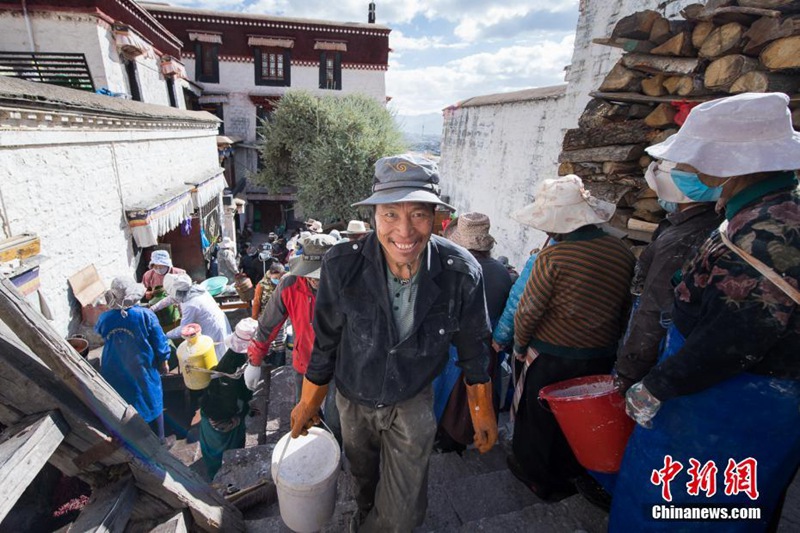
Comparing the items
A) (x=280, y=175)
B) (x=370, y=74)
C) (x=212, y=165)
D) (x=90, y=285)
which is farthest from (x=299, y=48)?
(x=90, y=285)

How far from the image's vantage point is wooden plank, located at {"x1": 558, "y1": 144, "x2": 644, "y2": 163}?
3740mm

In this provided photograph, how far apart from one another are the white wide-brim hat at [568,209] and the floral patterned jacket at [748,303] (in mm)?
878

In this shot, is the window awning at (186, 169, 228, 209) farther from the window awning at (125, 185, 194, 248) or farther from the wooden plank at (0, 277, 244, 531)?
the wooden plank at (0, 277, 244, 531)

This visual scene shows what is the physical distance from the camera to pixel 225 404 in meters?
3.85

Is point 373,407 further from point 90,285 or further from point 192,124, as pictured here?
point 192,124

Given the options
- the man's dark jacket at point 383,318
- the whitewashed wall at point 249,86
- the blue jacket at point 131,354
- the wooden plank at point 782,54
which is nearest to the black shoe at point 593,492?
the man's dark jacket at point 383,318

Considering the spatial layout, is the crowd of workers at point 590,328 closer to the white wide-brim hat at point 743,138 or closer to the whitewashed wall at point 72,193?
the white wide-brim hat at point 743,138

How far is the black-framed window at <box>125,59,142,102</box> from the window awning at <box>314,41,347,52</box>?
11696 millimetres

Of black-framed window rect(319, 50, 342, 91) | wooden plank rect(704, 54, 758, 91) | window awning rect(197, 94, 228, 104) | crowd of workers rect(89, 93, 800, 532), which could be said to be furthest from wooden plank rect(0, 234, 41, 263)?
black-framed window rect(319, 50, 342, 91)

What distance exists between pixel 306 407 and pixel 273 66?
77.5ft

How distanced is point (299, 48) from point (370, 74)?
4.07 metres

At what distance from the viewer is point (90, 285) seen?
6055mm

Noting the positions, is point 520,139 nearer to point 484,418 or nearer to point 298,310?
point 298,310

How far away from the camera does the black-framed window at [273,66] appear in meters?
21.4
